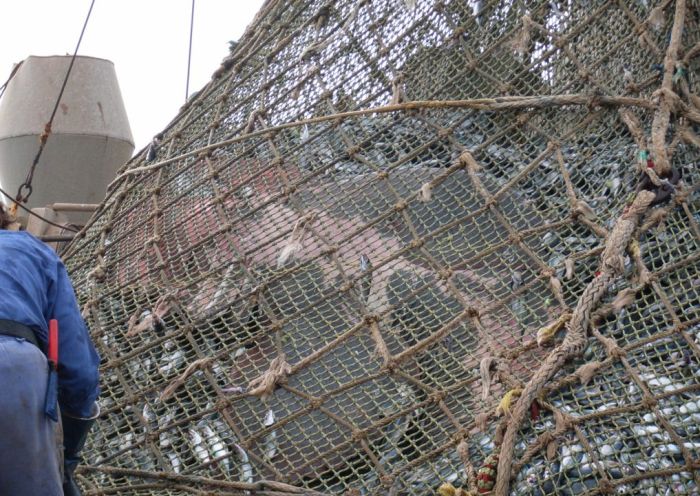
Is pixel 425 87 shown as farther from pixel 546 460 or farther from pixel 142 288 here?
pixel 546 460

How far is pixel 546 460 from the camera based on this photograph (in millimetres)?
2625

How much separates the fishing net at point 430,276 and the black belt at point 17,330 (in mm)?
790

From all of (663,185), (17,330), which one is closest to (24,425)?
(17,330)

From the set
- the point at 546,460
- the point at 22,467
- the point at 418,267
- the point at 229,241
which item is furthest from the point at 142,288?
the point at 546,460

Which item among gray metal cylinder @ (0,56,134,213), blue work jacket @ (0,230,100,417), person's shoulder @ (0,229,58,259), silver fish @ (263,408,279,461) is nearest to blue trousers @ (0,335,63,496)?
blue work jacket @ (0,230,100,417)

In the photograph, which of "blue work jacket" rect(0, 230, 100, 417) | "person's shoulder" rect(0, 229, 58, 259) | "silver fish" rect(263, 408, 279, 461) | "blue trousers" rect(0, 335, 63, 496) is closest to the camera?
"blue trousers" rect(0, 335, 63, 496)

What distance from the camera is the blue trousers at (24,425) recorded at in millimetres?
2393

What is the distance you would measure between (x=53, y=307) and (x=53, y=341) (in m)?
0.12

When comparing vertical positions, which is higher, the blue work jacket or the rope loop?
the blue work jacket

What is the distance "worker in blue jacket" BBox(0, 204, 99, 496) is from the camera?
2.41 m

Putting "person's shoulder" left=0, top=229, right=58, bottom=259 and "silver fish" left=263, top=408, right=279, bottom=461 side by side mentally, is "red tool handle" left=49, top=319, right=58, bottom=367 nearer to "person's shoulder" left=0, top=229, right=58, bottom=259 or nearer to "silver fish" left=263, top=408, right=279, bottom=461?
"person's shoulder" left=0, top=229, right=58, bottom=259

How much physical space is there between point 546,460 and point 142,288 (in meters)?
1.71

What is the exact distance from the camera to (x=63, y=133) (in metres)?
6.34

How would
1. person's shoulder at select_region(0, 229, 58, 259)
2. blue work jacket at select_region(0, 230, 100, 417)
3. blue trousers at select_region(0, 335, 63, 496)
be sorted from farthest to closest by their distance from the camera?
person's shoulder at select_region(0, 229, 58, 259) < blue work jacket at select_region(0, 230, 100, 417) < blue trousers at select_region(0, 335, 63, 496)
